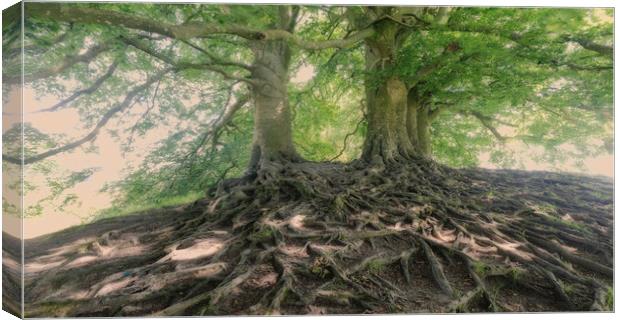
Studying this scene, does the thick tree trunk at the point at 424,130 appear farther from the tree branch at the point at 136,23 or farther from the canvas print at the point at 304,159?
the tree branch at the point at 136,23

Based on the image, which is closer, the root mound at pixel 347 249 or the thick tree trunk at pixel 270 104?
the root mound at pixel 347 249

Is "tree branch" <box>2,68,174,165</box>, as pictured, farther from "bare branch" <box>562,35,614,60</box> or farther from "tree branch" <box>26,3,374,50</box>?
"bare branch" <box>562,35,614,60</box>

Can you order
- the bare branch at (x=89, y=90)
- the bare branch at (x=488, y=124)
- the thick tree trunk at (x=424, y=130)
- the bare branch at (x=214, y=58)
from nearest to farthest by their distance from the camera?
the bare branch at (x=89, y=90)
the bare branch at (x=214, y=58)
the bare branch at (x=488, y=124)
the thick tree trunk at (x=424, y=130)

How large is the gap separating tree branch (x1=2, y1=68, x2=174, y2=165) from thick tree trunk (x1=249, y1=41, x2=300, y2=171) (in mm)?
1026

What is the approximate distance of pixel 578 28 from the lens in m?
4.14

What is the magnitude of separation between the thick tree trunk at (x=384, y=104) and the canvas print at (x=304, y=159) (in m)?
0.03

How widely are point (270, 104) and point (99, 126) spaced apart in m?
1.74

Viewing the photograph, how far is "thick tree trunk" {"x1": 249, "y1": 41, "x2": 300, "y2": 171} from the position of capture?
4590 millimetres

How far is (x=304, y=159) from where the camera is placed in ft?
15.8

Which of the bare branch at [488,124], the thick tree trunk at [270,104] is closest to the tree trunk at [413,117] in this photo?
the bare branch at [488,124]

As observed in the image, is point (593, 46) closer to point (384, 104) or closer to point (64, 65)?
point (384, 104)

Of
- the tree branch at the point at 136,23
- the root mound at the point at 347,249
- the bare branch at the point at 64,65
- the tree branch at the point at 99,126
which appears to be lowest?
the root mound at the point at 347,249

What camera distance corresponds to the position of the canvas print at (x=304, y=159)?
3.48m

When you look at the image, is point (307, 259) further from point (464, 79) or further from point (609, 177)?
point (609, 177)
